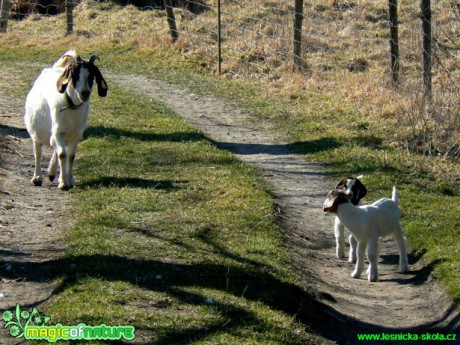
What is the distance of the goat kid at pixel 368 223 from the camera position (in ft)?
26.7

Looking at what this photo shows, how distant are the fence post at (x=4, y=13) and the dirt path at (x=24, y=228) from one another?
1267 cm

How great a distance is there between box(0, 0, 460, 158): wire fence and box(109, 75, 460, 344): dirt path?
221cm

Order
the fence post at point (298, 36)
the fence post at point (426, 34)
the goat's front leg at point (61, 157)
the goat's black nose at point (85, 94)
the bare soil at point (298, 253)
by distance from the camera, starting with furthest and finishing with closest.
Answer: the fence post at point (298, 36), the fence post at point (426, 34), the goat's front leg at point (61, 157), the goat's black nose at point (85, 94), the bare soil at point (298, 253)

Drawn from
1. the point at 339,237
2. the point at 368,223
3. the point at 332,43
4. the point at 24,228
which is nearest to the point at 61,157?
the point at 24,228

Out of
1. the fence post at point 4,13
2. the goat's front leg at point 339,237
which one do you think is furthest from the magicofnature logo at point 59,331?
the fence post at point 4,13

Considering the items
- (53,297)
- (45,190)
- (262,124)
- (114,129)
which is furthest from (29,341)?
(262,124)

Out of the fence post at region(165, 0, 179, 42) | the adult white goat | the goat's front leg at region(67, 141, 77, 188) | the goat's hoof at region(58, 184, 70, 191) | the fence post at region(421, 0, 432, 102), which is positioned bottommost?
the goat's hoof at region(58, 184, 70, 191)

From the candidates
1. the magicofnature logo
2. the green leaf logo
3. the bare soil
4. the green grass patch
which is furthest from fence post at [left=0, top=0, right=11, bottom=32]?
the magicofnature logo

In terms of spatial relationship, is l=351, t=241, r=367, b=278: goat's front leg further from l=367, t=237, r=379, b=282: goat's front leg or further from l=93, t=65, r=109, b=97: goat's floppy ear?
l=93, t=65, r=109, b=97: goat's floppy ear

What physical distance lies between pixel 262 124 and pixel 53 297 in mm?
8358

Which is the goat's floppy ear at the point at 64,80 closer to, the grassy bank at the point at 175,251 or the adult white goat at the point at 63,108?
the adult white goat at the point at 63,108

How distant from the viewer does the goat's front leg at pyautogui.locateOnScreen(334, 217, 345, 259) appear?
344 inches

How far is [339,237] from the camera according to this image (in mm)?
8812

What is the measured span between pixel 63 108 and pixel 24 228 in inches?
69.2
